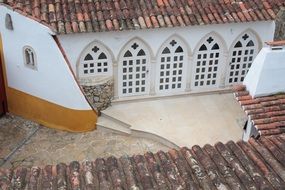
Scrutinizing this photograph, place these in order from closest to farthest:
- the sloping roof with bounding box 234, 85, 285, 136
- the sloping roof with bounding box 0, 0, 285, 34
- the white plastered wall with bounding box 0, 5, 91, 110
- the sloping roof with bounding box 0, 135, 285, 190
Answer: the sloping roof with bounding box 0, 135, 285, 190 → the sloping roof with bounding box 234, 85, 285, 136 → the sloping roof with bounding box 0, 0, 285, 34 → the white plastered wall with bounding box 0, 5, 91, 110

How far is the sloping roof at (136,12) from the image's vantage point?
46.3ft

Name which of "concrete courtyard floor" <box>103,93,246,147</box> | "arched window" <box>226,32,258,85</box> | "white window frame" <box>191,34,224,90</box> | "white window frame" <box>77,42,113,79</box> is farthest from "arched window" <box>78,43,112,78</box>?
"arched window" <box>226,32,258,85</box>

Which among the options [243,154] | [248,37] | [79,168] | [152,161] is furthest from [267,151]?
[248,37]

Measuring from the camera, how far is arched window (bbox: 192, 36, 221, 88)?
1627 centimetres

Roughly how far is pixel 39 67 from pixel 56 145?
2775mm

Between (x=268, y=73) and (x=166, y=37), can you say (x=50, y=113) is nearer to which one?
(x=166, y=37)

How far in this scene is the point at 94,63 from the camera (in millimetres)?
15492

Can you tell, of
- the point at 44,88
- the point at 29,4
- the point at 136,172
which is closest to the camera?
the point at 136,172

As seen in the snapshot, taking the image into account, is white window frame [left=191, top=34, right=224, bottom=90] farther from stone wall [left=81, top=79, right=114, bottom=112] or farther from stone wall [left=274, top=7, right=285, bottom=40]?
stone wall [left=81, top=79, right=114, bottom=112]

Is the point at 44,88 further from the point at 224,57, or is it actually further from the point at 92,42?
the point at 224,57

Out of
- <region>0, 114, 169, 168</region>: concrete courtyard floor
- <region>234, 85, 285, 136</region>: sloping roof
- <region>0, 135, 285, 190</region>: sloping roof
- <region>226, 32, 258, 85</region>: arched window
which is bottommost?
<region>0, 114, 169, 168</region>: concrete courtyard floor

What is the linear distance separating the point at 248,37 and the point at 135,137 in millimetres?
5632

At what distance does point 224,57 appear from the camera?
1658 centimetres

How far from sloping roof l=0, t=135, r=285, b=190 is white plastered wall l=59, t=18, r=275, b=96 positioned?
24.3ft
